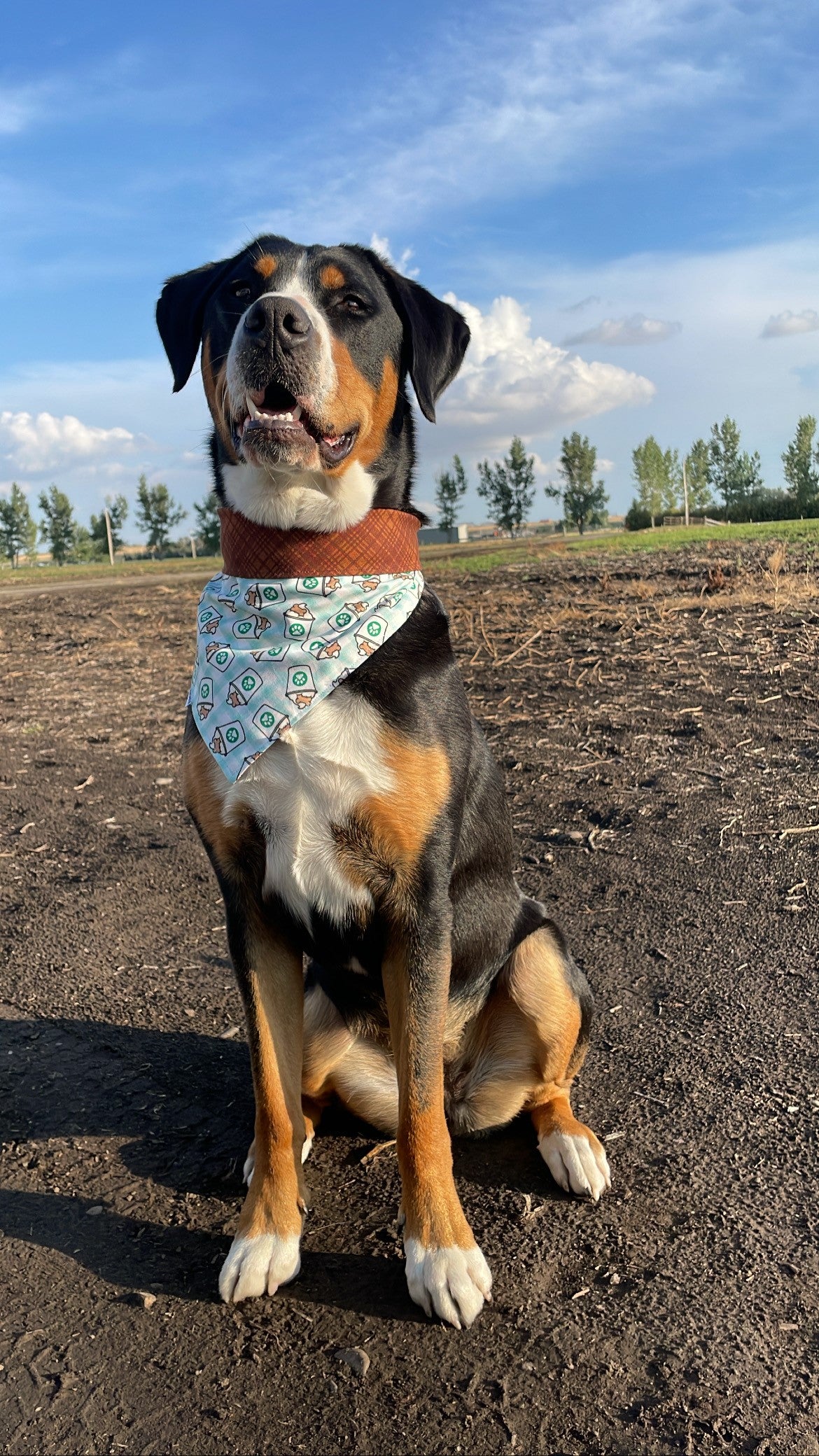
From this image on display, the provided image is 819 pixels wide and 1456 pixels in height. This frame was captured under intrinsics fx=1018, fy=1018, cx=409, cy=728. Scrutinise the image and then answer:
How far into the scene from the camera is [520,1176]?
3000 millimetres

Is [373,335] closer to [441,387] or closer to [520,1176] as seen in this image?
[441,387]

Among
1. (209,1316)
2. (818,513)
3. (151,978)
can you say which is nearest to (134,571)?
(818,513)

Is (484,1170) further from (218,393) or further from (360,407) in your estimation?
(218,393)

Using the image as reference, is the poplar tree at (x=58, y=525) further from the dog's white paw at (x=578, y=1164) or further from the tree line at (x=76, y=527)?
the dog's white paw at (x=578, y=1164)

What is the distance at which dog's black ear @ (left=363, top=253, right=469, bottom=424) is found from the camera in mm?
3133

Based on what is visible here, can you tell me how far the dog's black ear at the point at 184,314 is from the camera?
129 inches

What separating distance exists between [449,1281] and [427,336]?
2634 millimetres

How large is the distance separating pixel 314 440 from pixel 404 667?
675mm

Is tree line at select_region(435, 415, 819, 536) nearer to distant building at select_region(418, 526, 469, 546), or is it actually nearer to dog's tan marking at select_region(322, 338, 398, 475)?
distant building at select_region(418, 526, 469, 546)

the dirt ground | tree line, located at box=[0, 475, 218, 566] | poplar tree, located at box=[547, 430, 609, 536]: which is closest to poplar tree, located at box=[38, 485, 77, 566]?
tree line, located at box=[0, 475, 218, 566]

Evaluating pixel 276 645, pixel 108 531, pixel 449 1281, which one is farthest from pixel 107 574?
pixel 108 531

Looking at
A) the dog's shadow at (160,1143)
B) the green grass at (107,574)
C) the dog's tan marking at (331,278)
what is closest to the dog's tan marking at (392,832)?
the dog's shadow at (160,1143)

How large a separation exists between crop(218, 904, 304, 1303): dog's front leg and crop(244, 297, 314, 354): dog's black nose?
1509mm

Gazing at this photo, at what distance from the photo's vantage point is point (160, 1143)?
10.4 feet
